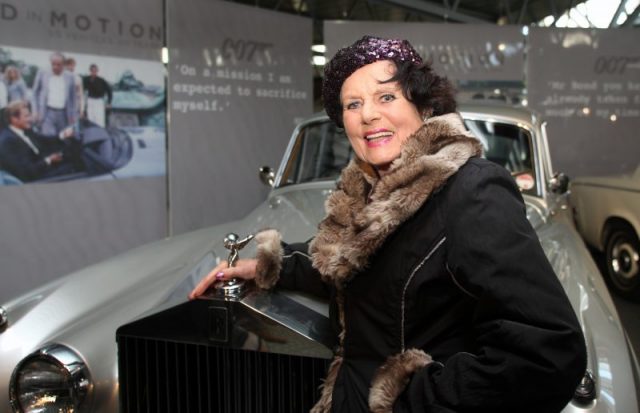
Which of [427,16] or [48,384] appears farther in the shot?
[427,16]

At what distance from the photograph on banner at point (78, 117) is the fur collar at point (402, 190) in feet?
14.2

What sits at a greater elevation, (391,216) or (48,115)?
(48,115)

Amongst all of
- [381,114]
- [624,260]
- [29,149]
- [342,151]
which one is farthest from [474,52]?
[381,114]

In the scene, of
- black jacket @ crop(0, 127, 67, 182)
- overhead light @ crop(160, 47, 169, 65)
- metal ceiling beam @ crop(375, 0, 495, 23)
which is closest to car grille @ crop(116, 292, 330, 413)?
black jacket @ crop(0, 127, 67, 182)

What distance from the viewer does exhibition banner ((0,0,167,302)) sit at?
4879 millimetres

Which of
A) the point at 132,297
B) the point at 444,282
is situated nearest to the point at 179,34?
the point at 132,297

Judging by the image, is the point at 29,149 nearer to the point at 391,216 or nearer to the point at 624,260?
the point at 391,216

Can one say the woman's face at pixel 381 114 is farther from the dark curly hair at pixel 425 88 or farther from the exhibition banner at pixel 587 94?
the exhibition banner at pixel 587 94

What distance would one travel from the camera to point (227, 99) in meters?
6.46

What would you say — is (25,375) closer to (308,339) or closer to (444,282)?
(308,339)

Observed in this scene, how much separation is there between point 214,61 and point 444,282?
5563 millimetres

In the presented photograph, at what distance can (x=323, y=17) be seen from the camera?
1239cm

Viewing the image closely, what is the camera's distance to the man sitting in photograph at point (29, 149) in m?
4.83

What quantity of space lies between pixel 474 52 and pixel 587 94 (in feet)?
5.85
